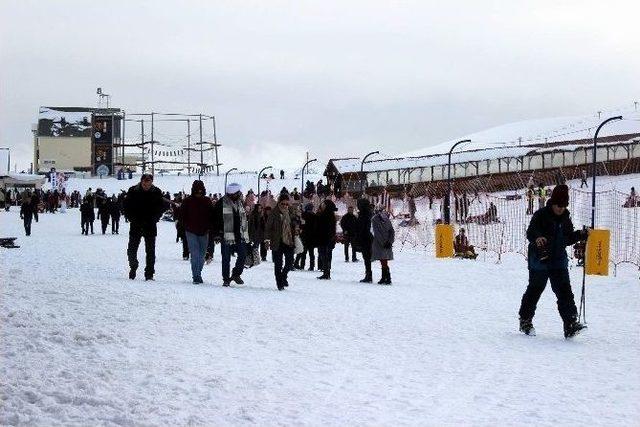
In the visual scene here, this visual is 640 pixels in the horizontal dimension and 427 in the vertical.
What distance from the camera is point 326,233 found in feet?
57.7

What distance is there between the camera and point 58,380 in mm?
6059

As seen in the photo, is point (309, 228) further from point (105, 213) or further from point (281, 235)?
point (105, 213)

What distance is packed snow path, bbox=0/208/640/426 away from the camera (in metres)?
5.69

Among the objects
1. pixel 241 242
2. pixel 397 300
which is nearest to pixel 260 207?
pixel 241 242

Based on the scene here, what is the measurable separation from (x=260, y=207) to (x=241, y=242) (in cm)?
335

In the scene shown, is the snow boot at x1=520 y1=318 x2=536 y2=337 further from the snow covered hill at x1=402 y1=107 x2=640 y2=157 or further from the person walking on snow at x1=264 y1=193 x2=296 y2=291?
the snow covered hill at x1=402 y1=107 x2=640 y2=157

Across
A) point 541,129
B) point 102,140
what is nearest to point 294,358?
point 541,129

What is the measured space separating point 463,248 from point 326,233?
22.6ft

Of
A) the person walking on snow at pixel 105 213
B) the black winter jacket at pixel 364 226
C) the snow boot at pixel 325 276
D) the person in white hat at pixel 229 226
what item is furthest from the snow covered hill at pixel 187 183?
the person in white hat at pixel 229 226

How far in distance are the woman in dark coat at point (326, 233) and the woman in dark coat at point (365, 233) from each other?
1.77 feet

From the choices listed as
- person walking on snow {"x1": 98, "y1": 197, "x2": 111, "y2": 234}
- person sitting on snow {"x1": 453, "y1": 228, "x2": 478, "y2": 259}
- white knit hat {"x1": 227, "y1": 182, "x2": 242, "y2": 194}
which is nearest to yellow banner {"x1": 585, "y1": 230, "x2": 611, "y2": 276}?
person sitting on snow {"x1": 453, "y1": 228, "x2": 478, "y2": 259}

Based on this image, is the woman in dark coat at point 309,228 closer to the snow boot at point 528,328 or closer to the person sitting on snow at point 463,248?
the person sitting on snow at point 463,248

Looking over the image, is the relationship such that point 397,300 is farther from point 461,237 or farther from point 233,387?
point 461,237

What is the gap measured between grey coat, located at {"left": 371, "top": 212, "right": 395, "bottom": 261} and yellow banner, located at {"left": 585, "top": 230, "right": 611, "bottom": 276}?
4.65m
